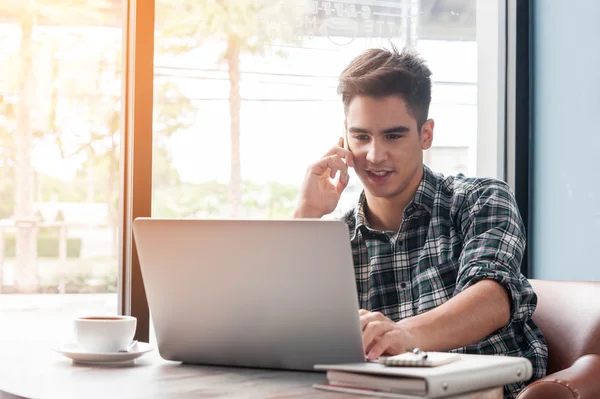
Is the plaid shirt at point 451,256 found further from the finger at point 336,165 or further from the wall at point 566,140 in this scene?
the wall at point 566,140

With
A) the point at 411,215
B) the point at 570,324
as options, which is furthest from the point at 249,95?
the point at 570,324

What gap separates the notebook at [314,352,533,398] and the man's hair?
98 centimetres

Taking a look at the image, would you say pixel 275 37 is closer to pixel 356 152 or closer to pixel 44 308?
pixel 356 152

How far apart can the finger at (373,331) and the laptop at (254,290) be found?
0.06m

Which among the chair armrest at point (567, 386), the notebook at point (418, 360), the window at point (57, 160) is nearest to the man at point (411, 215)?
the chair armrest at point (567, 386)

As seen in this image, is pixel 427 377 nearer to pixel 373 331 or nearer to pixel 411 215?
pixel 373 331

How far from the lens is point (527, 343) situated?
5.83ft

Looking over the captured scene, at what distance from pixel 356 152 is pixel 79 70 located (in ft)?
3.06

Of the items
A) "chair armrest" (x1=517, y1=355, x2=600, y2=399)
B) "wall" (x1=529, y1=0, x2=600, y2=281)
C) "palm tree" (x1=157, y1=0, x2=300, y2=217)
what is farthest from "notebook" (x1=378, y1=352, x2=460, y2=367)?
"wall" (x1=529, y1=0, x2=600, y2=281)

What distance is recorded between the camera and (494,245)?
172cm

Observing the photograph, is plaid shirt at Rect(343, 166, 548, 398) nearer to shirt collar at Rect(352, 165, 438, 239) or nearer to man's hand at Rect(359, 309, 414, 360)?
shirt collar at Rect(352, 165, 438, 239)

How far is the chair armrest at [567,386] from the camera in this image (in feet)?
4.57

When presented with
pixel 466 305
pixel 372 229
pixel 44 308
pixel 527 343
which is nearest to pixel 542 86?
pixel 372 229

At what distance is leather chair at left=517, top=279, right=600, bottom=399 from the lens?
166 centimetres
